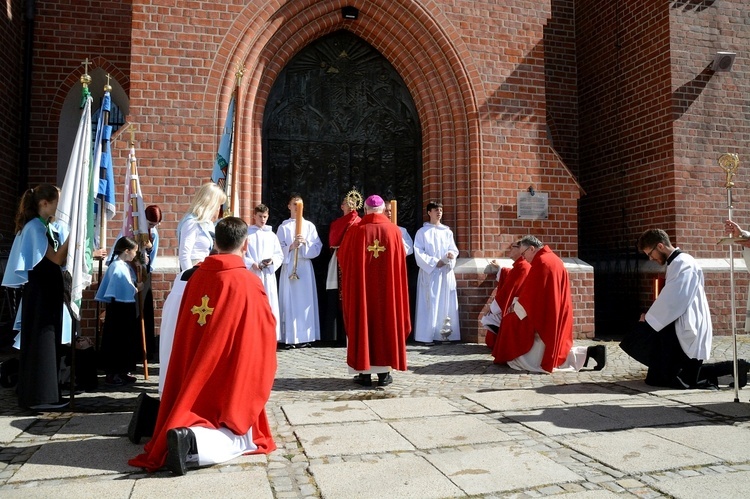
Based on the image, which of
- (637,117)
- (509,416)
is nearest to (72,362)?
(509,416)

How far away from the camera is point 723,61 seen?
1030 cm

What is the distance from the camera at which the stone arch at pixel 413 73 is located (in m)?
8.95

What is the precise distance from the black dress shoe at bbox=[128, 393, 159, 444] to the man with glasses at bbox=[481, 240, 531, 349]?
461 centimetres

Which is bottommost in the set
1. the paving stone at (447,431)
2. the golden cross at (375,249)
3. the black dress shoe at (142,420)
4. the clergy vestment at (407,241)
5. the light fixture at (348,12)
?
the paving stone at (447,431)

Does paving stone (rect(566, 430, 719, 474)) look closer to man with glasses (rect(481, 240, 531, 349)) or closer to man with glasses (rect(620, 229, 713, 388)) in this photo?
man with glasses (rect(620, 229, 713, 388))

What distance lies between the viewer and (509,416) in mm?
4969

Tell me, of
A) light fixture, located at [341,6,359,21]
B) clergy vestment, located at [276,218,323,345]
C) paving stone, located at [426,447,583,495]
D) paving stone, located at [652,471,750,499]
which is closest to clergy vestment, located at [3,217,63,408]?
paving stone, located at [426,447,583,495]

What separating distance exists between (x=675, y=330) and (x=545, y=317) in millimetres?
1360

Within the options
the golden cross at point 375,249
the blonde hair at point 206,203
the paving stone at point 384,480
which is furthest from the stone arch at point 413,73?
the paving stone at point 384,480

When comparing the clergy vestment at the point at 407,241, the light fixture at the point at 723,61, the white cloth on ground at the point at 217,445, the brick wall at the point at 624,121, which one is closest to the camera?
the white cloth on ground at the point at 217,445

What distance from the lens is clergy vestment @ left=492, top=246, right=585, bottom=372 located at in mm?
7027

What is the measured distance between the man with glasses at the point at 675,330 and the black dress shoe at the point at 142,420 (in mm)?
4601

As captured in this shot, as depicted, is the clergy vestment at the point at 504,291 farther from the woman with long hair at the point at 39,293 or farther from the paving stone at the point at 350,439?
the woman with long hair at the point at 39,293

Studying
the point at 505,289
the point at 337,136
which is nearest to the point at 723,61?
the point at 505,289
